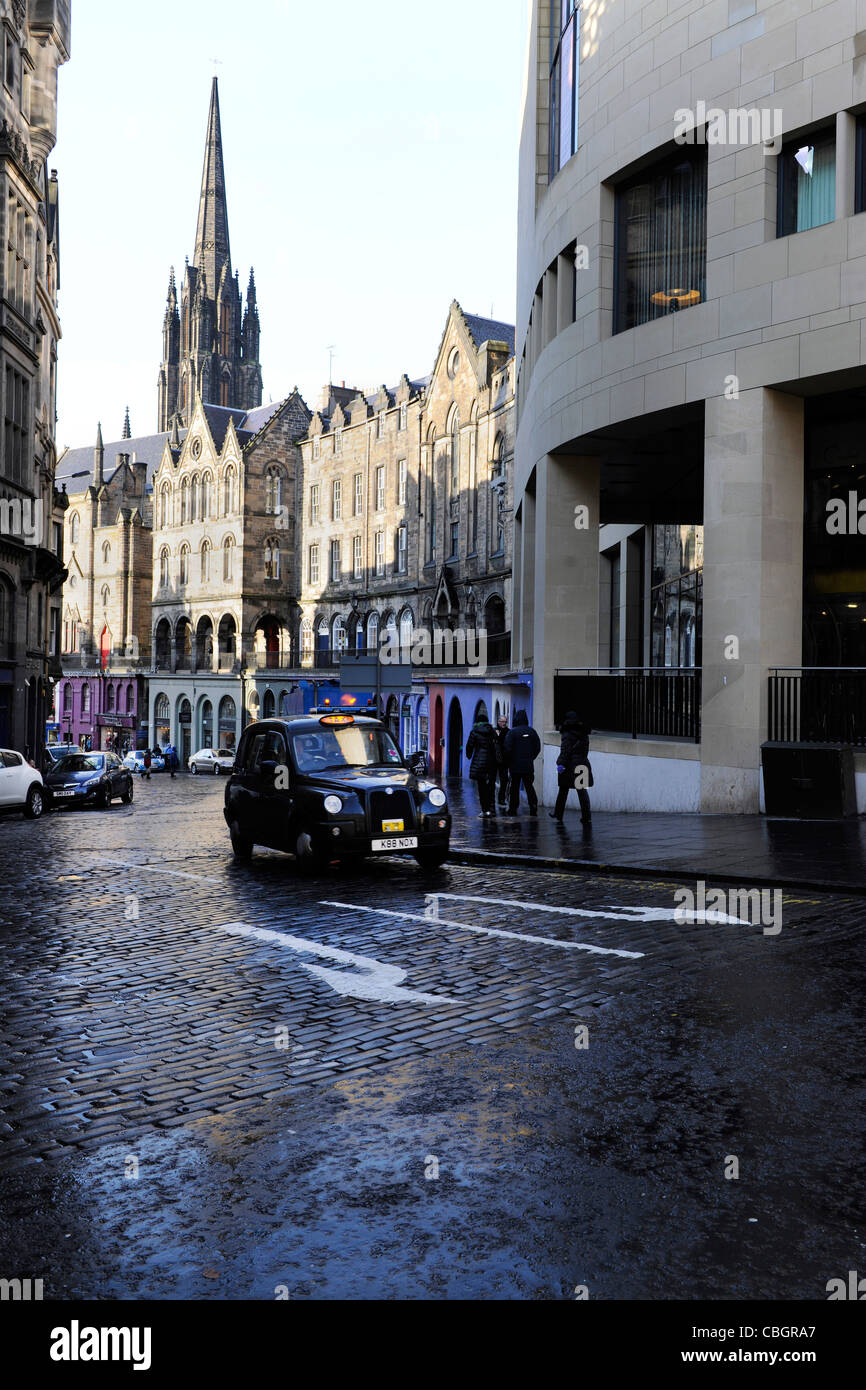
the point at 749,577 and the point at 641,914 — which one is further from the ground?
the point at 749,577

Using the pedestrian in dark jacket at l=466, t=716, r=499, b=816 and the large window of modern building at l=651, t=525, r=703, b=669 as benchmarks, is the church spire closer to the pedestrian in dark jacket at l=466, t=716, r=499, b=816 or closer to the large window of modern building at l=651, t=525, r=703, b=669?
the large window of modern building at l=651, t=525, r=703, b=669

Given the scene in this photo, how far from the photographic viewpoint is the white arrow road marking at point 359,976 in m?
7.23

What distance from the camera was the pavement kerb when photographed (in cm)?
1085

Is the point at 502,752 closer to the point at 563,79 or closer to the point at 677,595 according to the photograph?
the point at 677,595

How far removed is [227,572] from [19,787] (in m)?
57.7

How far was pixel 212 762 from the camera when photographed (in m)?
62.1

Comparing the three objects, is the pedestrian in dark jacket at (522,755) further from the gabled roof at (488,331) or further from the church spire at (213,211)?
the church spire at (213,211)

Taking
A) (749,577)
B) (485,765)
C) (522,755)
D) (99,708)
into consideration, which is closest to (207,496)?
(99,708)

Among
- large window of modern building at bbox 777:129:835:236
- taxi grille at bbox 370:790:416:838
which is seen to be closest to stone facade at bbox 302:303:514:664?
large window of modern building at bbox 777:129:835:236

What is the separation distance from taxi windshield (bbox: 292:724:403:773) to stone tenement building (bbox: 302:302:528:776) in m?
23.2

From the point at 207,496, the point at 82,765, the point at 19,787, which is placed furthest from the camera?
the point at 207,496

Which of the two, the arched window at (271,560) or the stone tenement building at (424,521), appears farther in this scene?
the arched window at (271,560)

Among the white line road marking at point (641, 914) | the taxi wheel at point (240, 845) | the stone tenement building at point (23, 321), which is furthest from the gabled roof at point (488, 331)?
the white line road marking at point (641, 914)

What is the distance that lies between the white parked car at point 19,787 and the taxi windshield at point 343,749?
42.0 ft
